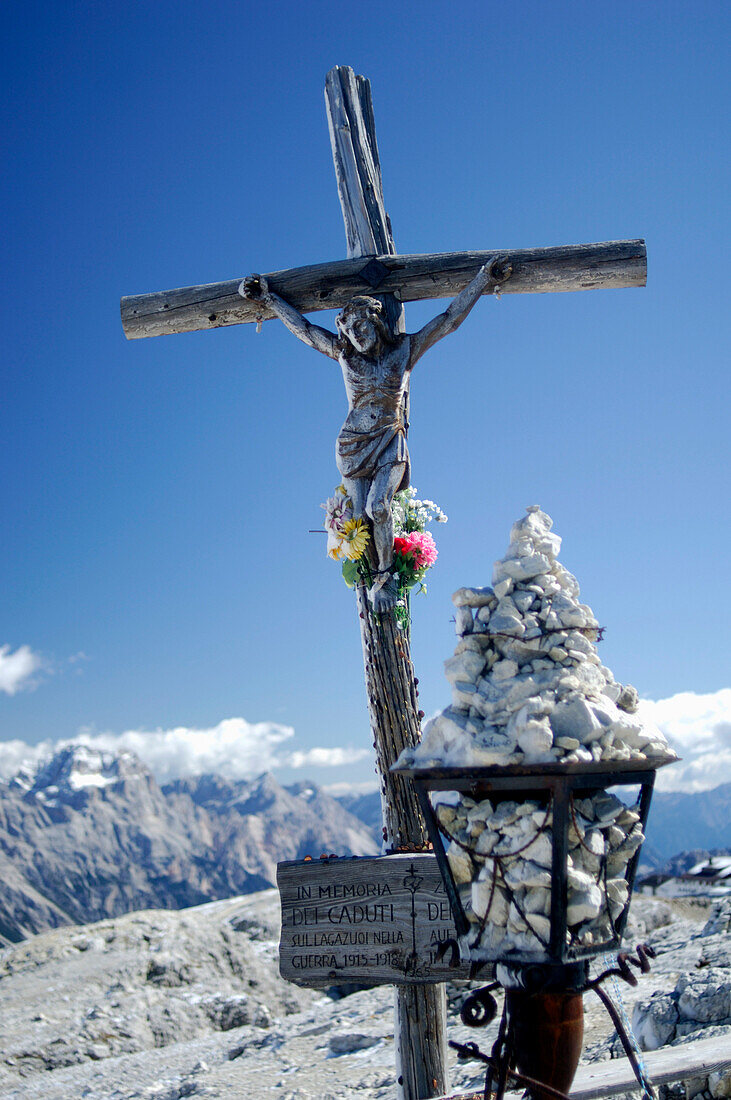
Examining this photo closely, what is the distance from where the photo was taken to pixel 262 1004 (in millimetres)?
11273

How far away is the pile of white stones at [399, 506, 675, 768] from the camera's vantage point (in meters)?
2.53

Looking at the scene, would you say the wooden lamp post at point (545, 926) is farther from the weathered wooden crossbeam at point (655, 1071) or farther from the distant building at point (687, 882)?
the distant building at point (687, 882)

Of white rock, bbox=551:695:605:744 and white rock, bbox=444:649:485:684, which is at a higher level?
white rock, bbox=444:649:485:684

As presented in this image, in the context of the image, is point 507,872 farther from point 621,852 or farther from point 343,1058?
point 343,1058

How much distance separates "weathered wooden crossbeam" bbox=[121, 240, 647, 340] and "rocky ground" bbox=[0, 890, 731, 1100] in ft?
17.5

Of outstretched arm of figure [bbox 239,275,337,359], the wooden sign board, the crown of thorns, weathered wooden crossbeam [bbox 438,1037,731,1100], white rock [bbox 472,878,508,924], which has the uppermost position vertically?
outstretched arm of figure [bbox 239,275,337,359]

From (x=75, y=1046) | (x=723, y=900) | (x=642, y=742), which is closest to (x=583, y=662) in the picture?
(x=642, y=742)

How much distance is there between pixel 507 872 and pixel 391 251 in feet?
16.5

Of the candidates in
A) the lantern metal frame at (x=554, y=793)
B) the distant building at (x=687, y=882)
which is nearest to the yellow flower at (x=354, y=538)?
the lantern metal frame at (x=554, y=793)

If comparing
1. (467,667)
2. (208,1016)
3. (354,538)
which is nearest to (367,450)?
A: (354,538)

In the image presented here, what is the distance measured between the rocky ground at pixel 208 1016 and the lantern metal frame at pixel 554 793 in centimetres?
372

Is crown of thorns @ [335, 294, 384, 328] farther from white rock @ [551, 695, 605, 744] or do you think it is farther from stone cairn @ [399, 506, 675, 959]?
white rock @ [551, 695, 605, 744]

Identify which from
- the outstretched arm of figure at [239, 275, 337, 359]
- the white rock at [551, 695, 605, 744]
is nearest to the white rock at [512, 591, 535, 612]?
the white rock at [551, 695, 605, 744]

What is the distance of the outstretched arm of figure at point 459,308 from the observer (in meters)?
5.50
